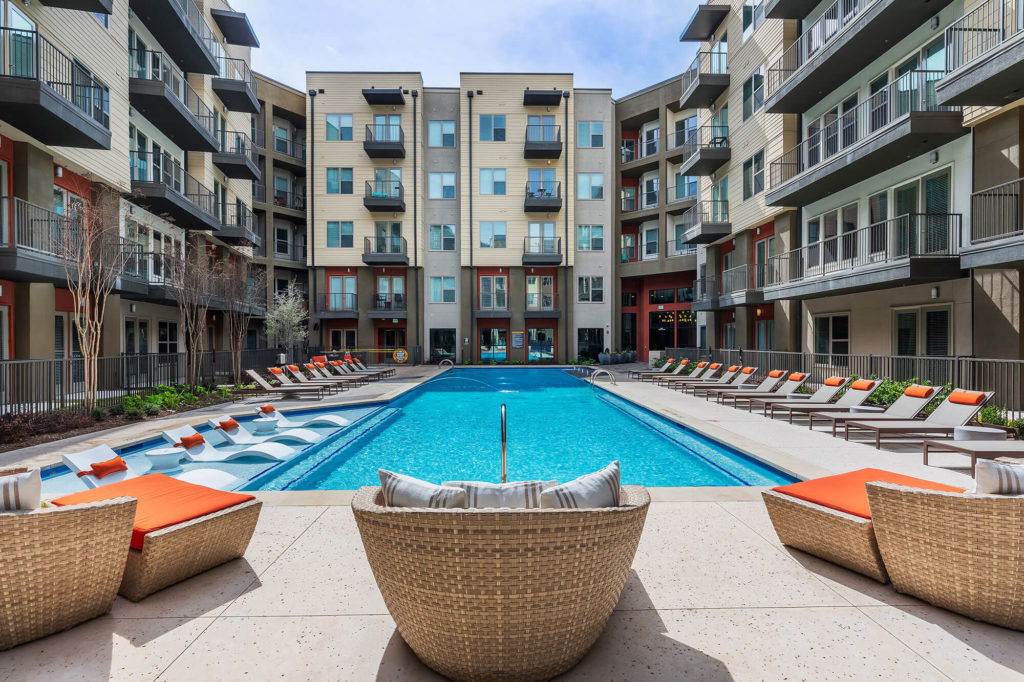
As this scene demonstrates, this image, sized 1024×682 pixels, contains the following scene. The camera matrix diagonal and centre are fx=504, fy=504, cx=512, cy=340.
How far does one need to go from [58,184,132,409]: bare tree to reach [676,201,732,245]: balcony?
21.1m

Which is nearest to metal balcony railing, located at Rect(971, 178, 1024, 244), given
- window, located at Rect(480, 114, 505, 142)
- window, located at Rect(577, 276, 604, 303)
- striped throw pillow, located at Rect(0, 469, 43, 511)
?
striped throw pillow, located at Rect(0, 469, 43, 511)

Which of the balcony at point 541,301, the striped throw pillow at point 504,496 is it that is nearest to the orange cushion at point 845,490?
the striped throw pillow at point 504,496

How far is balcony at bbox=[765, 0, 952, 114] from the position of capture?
39.9ft

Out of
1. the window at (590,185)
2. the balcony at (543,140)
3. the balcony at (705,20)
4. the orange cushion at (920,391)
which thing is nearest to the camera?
the orange cushion at (920,391)

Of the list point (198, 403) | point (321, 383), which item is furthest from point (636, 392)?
point (198, 403)

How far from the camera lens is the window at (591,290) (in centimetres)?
3212

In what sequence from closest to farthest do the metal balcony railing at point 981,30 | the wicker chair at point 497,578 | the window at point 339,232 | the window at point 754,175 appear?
the wicker chair at point 497,578 < the metal balcony railing at point 981,30 < the window at point 754,175 < the window at point 339,232

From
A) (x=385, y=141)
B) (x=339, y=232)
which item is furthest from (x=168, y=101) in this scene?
(x=339, y=232)

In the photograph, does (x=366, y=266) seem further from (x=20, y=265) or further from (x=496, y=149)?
(x=20, y=265)

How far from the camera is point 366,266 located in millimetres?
31312

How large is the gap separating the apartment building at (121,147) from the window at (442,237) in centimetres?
1094

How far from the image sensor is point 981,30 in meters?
10.3

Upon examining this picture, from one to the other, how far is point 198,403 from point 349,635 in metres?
12.7

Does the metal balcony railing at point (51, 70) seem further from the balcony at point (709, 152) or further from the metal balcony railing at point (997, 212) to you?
the balcony at point (709, 152)
